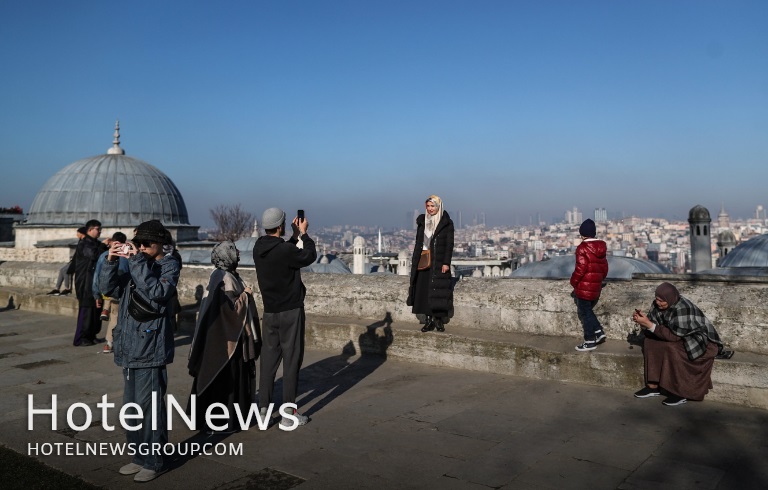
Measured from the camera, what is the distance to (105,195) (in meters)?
34.4

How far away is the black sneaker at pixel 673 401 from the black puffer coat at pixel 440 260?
2.79m

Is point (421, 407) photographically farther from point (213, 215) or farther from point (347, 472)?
point (213, 215)

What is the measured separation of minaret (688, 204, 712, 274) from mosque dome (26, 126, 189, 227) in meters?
32.8

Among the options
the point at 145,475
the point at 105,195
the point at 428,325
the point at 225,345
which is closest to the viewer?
the point at 145,475

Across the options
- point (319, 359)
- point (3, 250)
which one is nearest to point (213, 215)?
point (3, 250)

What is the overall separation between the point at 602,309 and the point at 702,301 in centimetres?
99

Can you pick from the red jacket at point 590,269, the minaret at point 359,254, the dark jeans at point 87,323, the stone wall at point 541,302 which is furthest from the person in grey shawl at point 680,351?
the minaret at point 359,254

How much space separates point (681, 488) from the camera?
12.1 ft

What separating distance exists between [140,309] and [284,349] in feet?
4.91

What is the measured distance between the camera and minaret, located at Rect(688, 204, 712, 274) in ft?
135

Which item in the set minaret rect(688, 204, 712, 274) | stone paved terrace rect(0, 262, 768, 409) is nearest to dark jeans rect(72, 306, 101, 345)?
stone paved terrace rect(0, 262, 768, 409)

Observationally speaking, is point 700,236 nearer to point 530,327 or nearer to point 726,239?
point 726,239

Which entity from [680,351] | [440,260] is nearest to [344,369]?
[440,260]

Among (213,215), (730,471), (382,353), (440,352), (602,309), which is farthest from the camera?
(213,215)
